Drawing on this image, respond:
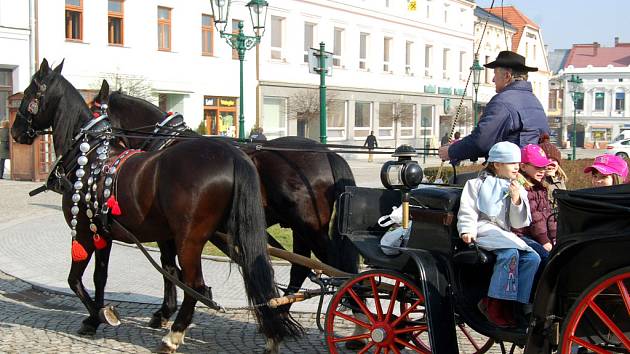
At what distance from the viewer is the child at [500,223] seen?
427 centimetres

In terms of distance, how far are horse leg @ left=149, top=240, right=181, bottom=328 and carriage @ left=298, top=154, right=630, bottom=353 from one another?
1.80 m

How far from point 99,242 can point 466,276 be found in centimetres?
307

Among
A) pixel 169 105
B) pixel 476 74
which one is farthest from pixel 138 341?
pixel 169 105

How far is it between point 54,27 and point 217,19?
1166 centimetres

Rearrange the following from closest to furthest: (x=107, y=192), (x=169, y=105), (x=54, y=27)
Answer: (x=107, y=192) < (x=54, y=27) < (x=169, y=105)

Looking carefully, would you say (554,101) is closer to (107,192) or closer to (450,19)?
(450,19)

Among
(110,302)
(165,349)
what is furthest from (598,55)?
(165,349)

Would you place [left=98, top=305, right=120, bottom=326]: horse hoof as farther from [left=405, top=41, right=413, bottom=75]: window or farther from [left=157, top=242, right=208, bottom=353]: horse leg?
[left=405, top=41, right=413, bottom=75]: window

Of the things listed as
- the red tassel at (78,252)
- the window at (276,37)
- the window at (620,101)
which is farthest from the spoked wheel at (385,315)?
the window at (620,101)

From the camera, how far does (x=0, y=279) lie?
8672 mm

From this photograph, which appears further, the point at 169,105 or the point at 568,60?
the point at 568,60

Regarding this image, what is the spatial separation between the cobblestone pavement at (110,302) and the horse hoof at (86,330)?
0.15 feet

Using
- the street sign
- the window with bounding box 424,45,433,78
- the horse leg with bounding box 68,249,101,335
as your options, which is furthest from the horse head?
the window with bounding box 424,45,433,78

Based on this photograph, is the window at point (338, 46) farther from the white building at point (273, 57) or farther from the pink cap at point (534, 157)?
the pink cap at point (534, 157)
